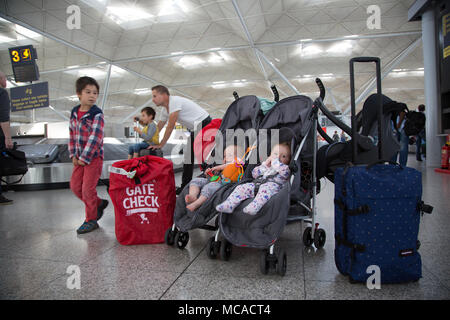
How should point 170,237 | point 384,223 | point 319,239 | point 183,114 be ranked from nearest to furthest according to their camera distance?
point 384,223 < point 319,239 < point 170,237 < point 183,114

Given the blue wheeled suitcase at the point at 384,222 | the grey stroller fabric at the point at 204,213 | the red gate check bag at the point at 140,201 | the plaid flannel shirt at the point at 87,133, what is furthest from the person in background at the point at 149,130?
the blue wheeled suitcase at the point at 384,222

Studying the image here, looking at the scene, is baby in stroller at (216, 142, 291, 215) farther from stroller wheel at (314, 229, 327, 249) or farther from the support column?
the support column

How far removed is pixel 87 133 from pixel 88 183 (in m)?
0.50

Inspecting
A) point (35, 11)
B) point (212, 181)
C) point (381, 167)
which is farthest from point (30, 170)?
point (35, 11)

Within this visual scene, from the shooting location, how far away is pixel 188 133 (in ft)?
35.9

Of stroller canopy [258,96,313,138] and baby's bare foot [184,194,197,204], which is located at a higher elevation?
stroller canopy [258,96,313,138]

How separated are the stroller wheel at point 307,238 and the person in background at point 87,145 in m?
2.03

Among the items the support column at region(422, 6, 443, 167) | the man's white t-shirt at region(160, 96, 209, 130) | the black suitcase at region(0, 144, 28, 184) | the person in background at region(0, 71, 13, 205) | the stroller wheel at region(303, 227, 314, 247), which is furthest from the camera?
the support column at region(422, 6, 443, 167)

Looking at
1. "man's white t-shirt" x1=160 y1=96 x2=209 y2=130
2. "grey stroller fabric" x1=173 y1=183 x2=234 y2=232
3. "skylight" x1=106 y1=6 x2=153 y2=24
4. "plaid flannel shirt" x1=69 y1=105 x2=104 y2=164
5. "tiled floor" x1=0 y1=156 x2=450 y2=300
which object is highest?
"skylight" x1=106 y1=6 x2=153 y2=24

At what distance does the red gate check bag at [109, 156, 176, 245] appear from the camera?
234 centimetres

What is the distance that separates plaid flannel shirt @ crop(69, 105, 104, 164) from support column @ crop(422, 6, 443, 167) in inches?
373

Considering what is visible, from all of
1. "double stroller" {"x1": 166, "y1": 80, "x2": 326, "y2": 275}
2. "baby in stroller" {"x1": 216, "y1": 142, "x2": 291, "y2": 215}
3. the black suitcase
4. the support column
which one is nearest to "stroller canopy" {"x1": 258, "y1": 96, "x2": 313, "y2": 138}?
"double stroller" {"x1": 166, "y1": 80, "x2": 326, "y2": 275}

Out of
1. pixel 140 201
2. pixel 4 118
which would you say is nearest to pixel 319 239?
pixel 140 201

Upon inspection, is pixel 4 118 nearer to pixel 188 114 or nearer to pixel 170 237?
pixel 188 114
